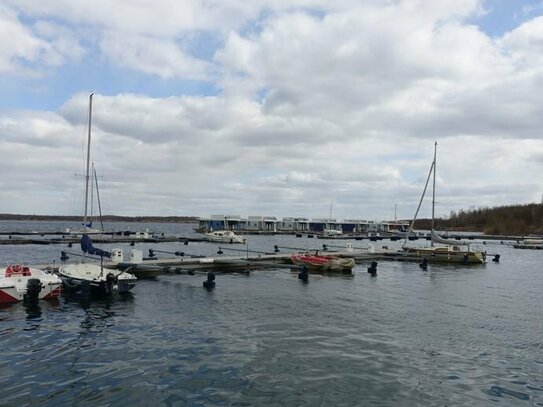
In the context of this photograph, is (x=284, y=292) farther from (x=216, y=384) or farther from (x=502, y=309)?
(x=216, y=384)

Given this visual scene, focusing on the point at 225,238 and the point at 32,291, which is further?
the point at 225,238

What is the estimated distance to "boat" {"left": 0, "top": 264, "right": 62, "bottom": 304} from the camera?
2742 centimetres

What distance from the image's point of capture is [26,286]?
2792cm

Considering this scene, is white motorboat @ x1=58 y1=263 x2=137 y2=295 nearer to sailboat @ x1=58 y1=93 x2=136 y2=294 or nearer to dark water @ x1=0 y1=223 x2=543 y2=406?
sailboat @ x1=58 y1=93 x2=136 y2=294

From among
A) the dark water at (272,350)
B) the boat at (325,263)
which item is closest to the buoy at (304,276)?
the boat at (325,263)

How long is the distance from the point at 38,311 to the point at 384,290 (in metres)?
23.8

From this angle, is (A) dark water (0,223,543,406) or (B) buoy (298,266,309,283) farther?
(B) buoy (298,266,309,283)

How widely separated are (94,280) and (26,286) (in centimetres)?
396

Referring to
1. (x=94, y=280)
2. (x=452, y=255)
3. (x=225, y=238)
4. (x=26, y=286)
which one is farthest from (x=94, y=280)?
(x=225, y=238)

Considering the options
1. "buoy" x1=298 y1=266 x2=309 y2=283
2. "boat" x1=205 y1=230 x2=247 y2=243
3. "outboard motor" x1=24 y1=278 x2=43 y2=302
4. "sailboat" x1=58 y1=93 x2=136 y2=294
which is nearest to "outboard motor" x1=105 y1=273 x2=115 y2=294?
"sailboat" x1=58 y1=93 x2=136 y2=294

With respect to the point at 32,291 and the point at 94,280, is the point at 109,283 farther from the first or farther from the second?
the point at 32,291

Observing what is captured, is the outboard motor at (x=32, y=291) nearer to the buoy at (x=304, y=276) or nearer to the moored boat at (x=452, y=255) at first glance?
the buoy at (x=304, y=276)

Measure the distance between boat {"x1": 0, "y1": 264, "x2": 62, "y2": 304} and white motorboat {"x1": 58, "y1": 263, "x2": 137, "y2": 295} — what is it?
160 centimetres

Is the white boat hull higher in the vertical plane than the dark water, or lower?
higher
